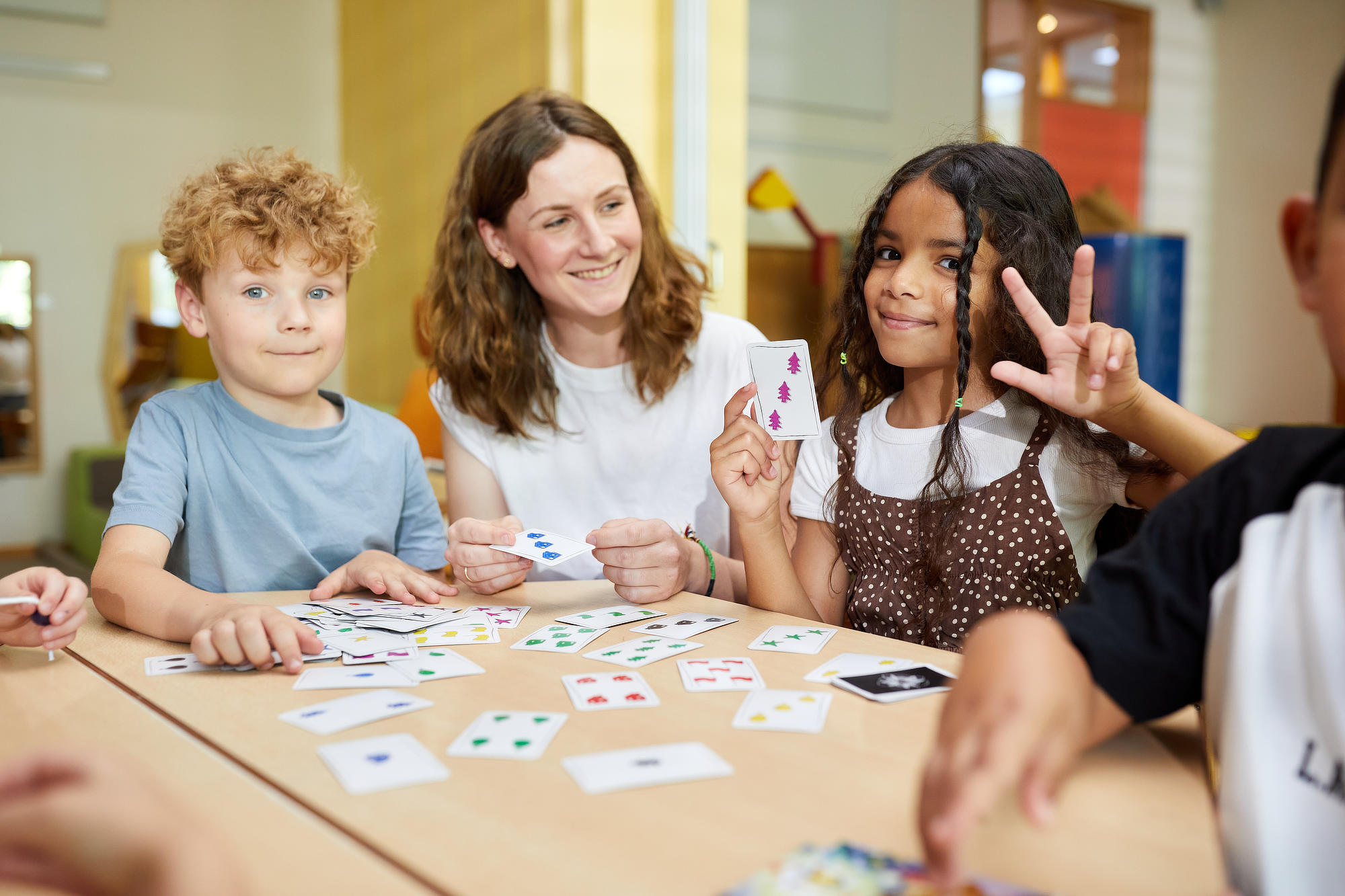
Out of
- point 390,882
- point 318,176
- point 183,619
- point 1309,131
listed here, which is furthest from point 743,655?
point 1309,131

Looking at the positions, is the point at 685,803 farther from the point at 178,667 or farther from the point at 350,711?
the point at 178,667

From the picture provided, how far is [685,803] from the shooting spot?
0.80 metres

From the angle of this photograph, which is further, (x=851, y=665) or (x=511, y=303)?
(x=511, y=303)

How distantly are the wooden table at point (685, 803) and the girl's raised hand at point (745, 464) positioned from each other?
476 mm

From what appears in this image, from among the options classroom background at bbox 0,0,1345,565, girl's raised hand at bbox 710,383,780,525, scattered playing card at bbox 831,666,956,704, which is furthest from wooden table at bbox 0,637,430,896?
classroom background at bbox 0,0,1345,565

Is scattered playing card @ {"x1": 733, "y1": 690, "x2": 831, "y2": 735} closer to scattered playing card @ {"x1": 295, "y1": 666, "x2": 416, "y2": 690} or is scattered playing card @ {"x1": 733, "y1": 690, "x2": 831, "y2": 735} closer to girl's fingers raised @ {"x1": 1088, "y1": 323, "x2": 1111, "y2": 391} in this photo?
scattered playing card @ {"x1": 295, "y1": 666, "x2": 416, "y2": 690}

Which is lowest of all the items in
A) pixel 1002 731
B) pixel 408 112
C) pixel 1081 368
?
pixel 1002 731

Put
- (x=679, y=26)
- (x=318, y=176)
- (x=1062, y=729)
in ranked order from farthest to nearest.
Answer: (x=679, y=26) < (x=318, y=176) < (x=1062, y=729)

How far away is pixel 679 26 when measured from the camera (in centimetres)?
441

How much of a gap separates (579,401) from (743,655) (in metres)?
0.99

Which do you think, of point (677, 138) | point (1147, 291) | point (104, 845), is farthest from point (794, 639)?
point (677, 138)

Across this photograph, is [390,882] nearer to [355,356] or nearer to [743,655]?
[743,655]

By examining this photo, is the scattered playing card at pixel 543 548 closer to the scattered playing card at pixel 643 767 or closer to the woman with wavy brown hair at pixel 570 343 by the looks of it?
the woman with wavy brown hair at pixel 570 343

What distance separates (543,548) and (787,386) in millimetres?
437
